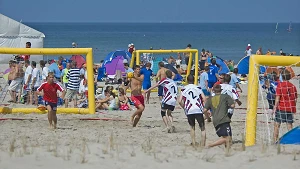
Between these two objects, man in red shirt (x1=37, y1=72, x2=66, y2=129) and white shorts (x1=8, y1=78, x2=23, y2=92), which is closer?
man in red shirt (x1=37, y1=72, x2=66, y2=129)

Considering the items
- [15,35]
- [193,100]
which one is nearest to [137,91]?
[193,100]

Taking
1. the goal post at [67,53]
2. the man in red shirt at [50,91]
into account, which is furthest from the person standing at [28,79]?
the man in red shirt at [50,91]

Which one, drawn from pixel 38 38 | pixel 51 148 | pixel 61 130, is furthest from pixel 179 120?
pixel 38 38

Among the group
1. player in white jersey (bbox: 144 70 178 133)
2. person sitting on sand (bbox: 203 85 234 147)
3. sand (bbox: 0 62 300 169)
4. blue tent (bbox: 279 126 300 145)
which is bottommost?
sand (bbox: 0 62 300 169)

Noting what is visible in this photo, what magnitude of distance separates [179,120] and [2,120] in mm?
3944

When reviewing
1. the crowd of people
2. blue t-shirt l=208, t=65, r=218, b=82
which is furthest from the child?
blue t-shirt l=208, t=65, r=218, b=82

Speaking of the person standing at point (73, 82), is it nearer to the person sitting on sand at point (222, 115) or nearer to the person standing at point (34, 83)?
the person standing at point (34, 83)

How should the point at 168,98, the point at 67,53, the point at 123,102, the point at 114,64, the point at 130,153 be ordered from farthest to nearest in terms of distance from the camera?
the point at 114,64 < the point at 123,102 < the point at 67,53 < the point at 168,98 < the point at 130,153

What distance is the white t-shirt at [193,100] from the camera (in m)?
11.8

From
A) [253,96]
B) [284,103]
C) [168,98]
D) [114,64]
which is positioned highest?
[114,64]

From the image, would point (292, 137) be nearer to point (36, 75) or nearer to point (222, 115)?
point (222, 115)

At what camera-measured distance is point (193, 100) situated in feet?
38.8

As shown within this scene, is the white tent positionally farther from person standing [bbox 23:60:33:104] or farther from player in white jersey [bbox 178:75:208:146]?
player in white jersey [bbox 178:75:208:146]

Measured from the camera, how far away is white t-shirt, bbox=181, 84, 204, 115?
465 inches
